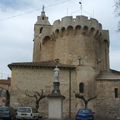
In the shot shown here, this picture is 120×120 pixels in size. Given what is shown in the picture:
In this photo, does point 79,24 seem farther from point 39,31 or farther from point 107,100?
point 39,31

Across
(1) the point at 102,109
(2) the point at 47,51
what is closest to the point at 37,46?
(2) the point at 47,51

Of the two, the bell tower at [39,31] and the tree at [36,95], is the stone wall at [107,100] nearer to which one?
the tree at [36,95]

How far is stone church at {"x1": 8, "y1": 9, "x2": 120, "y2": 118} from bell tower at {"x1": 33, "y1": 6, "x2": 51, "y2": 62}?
286 centimetres

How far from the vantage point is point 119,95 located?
42.6 m

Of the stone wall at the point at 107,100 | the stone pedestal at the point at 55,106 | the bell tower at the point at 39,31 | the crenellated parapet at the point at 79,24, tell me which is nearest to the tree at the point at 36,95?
the stone wall at the point at 107,100

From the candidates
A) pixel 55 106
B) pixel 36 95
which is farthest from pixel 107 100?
pixel 55 106

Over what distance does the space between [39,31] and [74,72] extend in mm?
14299

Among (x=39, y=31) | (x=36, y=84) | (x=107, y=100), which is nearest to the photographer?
(x=36, y=84)

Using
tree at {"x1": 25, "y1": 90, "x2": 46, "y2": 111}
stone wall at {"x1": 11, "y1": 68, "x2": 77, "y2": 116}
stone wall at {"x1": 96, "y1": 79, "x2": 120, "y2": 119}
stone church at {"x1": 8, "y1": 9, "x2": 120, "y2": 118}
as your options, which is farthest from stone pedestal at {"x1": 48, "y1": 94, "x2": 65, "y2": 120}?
stone wall at {"x1": 96, "y1": 79, "x2": 120, "y2": 119}

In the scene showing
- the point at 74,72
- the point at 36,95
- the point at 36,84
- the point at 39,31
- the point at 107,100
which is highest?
the point at 39,31

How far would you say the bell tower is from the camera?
50875 millimetres

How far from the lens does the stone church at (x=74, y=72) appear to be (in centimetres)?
4225

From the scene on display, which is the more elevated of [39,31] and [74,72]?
[39,31]

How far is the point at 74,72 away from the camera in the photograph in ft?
142
